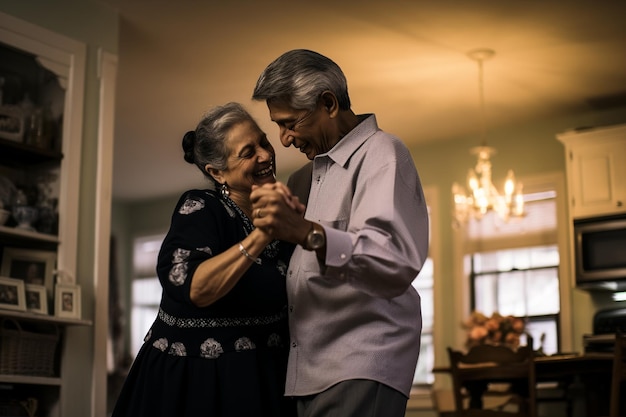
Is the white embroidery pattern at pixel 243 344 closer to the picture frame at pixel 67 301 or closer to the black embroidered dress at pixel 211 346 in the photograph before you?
the black embroidered dress at pixel 211 346

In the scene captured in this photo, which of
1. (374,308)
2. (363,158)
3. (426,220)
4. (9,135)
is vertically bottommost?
(374,308)

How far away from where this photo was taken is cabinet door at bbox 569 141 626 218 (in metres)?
7.11

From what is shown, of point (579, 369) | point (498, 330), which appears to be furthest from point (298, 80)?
point (498, 330)

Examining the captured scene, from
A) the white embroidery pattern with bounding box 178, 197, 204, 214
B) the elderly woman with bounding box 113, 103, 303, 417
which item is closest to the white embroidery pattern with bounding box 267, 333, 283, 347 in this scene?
the elderly woman with bounding box 113, 103, 303, 417

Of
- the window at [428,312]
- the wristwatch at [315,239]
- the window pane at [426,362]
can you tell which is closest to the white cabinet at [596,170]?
the window at [428,312]

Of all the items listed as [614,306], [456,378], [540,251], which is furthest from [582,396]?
[456,378]

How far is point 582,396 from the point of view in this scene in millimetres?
7281

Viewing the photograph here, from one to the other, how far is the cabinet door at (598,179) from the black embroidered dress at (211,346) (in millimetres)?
5402

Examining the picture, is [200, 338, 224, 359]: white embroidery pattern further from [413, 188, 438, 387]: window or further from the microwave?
[413, 188, 438, 387]: window

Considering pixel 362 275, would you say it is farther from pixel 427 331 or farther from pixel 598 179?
pixel 427 331

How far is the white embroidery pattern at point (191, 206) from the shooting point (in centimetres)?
222

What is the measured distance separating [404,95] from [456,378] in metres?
2.41

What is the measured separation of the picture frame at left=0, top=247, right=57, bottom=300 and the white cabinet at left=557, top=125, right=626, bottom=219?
4172mm

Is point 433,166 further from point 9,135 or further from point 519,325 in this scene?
point 9,135
